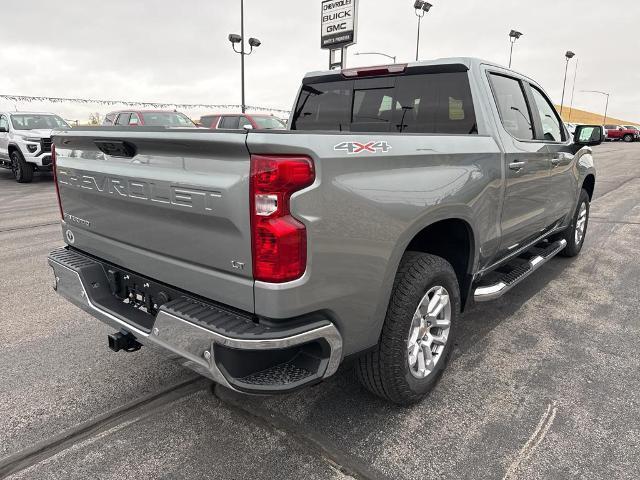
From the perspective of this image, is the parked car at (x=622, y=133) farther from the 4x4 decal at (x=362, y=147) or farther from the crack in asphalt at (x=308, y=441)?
the crack in asphalt at (x=308, y=441)

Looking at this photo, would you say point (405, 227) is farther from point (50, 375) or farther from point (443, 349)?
point (50, 375)

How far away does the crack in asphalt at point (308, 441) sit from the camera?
221 centimetres

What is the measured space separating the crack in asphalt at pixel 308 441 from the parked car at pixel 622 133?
2085 inches

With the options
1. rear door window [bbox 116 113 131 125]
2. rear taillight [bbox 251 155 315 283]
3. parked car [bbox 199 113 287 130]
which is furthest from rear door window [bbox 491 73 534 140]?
rear door window [bbox 116 113 131 125]

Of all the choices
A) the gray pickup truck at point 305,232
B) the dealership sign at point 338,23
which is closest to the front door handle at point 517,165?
the gray pickup truck at point 305,232

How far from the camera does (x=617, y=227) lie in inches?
299

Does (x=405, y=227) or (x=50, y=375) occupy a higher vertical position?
(x=405, y=227)

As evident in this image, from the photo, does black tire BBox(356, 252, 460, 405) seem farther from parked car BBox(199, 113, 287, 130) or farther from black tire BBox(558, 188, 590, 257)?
parked car BBox(199, 113, 287, 130)

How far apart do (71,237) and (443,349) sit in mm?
2353

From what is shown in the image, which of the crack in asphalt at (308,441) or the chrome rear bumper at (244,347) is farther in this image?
the crack in asphalt at (308,441)

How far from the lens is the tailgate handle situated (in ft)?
7.54

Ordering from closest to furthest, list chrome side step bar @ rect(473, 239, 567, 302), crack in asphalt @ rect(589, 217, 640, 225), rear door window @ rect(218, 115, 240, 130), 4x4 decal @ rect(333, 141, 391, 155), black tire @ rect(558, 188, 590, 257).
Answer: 4x4 decal @ rect(333, 141, 391, 155) < chrome side step bar @ rect(473, 239, 567, 302) < black tire @ rect(558, 188, 590, 257) < crack in asphalt @ rect(589, 217, 640, 225) < rear door window @ rect(218, 115, 240, 130)

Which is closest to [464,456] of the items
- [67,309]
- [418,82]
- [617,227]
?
[418,82]

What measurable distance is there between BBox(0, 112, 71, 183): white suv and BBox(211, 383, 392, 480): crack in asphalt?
42.3ft
